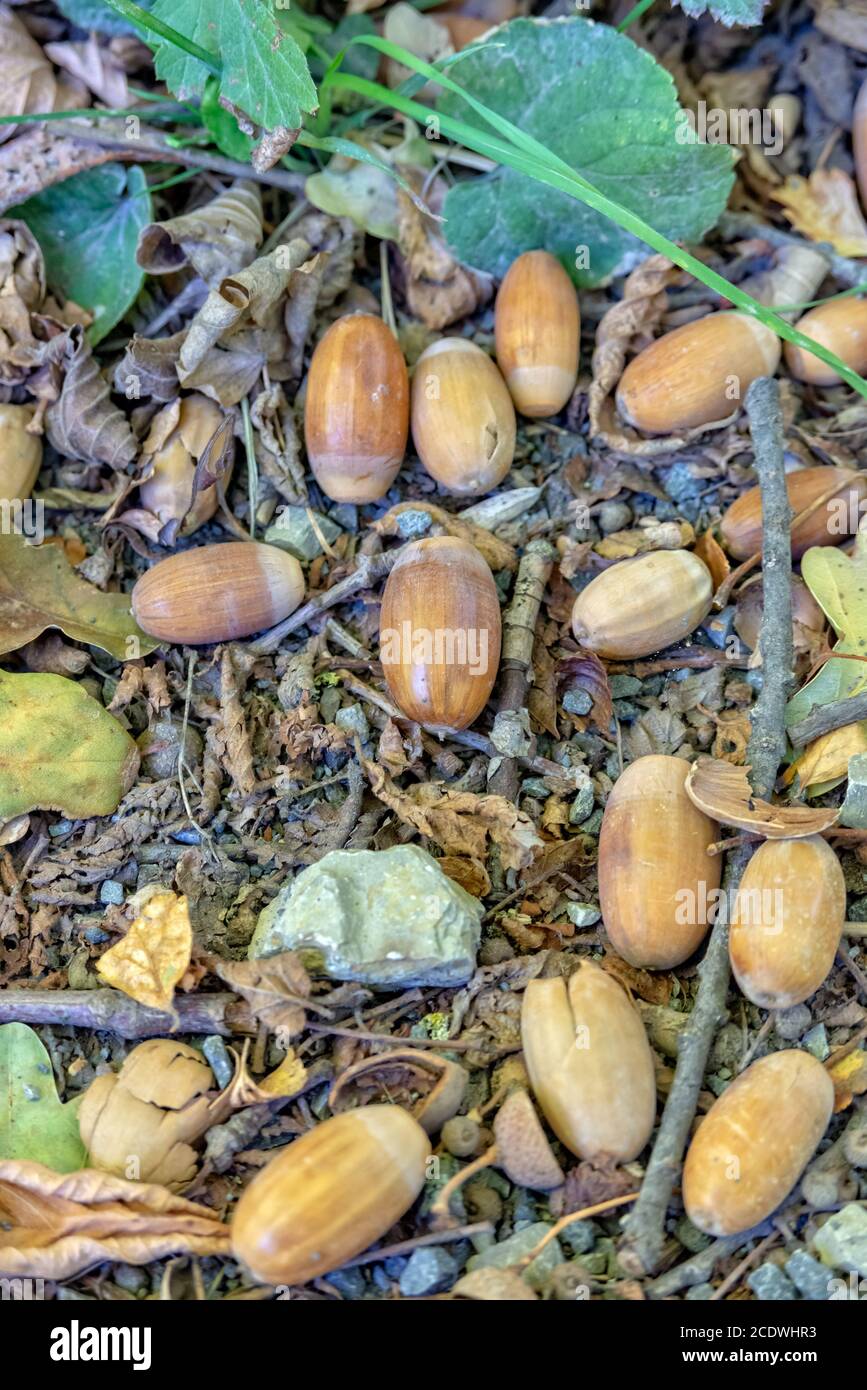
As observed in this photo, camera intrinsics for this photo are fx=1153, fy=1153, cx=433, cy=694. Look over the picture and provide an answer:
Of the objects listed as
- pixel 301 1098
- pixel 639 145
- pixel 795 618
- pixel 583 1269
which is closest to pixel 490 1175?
pixel 583 1269

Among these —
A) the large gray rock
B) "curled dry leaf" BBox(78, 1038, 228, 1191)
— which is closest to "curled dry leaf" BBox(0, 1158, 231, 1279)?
"curled dry leaf" BBox(78, 1038, 228, 1191)

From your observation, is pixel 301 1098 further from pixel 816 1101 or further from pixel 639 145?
pixel 639 145

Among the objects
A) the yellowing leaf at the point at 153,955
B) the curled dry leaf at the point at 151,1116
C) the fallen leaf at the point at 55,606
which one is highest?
the fallen leaf at the point at 55,606

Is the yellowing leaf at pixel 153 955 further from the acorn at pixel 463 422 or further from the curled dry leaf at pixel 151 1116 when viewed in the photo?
the acorn at pixel 463 422

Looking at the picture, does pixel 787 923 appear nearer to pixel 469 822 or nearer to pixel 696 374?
pixel 469 822

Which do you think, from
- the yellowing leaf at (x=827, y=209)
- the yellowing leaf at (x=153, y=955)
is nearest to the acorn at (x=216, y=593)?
the yellowing leaf at (x=153, y=955)

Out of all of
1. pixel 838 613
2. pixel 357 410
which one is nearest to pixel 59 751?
pixel 357 410
